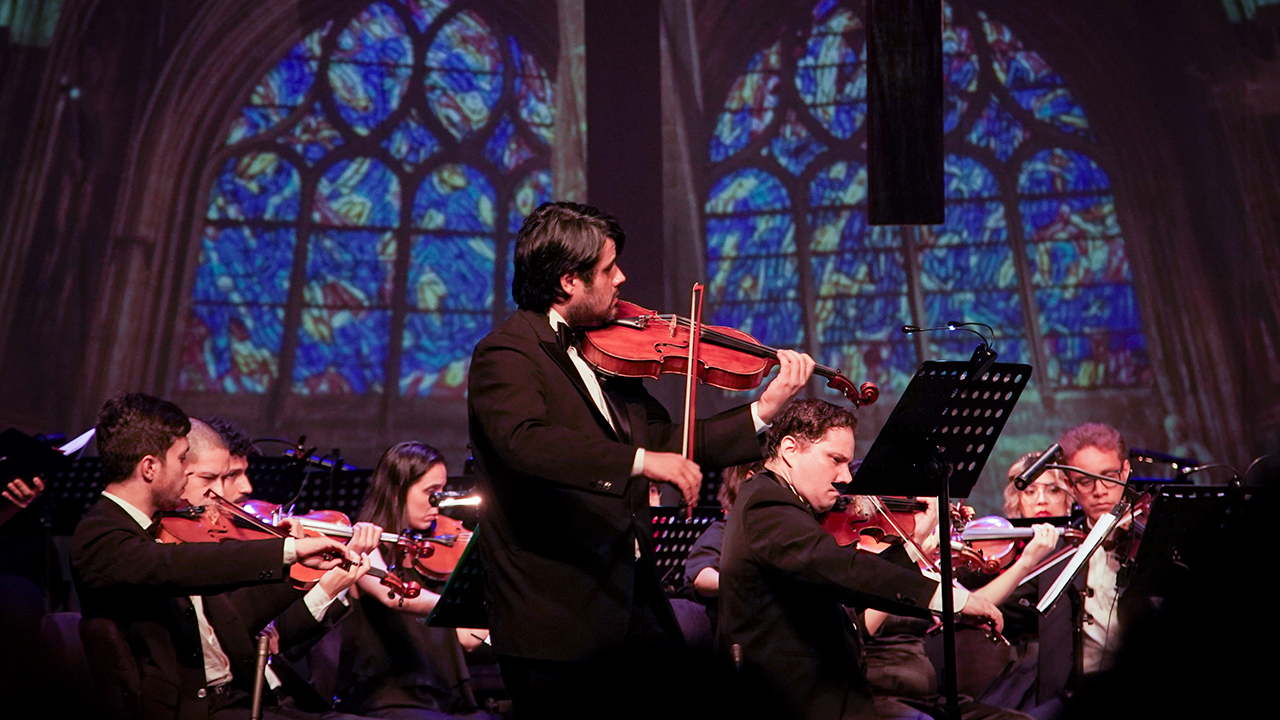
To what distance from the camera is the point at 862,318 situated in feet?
30.0

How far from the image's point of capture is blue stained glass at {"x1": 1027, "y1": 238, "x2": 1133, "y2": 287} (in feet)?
28.9

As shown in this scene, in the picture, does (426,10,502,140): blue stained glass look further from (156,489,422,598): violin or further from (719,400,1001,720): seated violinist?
(719,400,1001,720): seated violinist

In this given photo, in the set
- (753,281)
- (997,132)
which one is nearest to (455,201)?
(753,281)

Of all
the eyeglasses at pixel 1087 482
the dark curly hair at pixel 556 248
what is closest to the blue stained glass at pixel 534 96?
the eyeglasses at pixel 1087 482

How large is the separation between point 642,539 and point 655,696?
1.07 ft

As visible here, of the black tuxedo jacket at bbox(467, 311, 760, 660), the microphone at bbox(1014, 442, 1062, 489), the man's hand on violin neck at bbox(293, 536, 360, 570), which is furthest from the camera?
the microphone at bbox(1014, 442, 1062, 489)

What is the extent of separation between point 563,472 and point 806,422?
1.29 metres

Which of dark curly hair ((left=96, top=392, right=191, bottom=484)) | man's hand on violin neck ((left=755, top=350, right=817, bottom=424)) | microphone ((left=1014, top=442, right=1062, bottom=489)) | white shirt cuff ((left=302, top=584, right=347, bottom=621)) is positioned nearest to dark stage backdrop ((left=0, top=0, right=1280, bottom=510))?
microphone ((left=1014, top=442, right=1062, bottom=489))

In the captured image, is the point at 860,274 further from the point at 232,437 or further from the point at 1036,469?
the point at 232,437

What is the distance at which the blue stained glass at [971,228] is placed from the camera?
919 centimetres

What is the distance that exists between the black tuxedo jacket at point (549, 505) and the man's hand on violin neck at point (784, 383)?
34 centimetres

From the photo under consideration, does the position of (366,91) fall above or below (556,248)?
above

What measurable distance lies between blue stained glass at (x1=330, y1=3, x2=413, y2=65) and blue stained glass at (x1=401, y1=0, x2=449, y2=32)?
0.41ft

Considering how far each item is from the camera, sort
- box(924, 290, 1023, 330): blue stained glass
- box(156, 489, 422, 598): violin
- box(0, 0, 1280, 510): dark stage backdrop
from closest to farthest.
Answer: box(156, 489, 422, 598): violin, box(0, 0, 1280, 510): dark stage backdrop, box(924, 290, 1023, 330): blue stained glass
